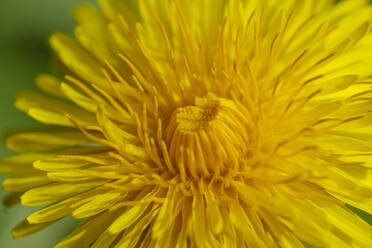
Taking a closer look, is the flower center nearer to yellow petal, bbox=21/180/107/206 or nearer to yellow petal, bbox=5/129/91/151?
yellow petal, bbox=21/180/107/206

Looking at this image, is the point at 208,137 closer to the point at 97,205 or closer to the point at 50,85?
the point at 97,205

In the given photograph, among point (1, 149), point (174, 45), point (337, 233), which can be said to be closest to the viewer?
point (337, 233)

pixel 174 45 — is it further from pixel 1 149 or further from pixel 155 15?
pixel 1 149

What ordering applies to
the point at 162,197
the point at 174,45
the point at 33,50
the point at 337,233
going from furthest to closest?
the point at 33,50
the point at 174,45
the point at 162,197
the point at 337,233

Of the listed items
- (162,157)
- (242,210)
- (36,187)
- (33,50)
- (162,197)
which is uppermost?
(33,50)

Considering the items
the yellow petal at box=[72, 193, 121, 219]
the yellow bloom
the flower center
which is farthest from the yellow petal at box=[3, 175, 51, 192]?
the flower center

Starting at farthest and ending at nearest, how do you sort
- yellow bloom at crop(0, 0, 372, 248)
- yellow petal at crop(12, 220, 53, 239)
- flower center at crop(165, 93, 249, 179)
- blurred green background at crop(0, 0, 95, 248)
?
blurred green background at crop(0, 0, 95, 248) < yellow petal at crop(12, 220, 53, 239) < flower center at crop(165, 93, 249, 179) < yellow bloom at crop(0, 0, 372, 248)

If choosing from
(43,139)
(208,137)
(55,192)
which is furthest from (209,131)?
(43,139)

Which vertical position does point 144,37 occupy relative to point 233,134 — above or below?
above

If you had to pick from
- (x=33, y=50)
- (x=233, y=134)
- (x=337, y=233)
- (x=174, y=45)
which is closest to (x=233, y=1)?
(x=174, y=45)
